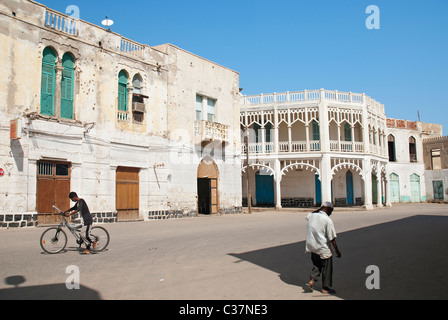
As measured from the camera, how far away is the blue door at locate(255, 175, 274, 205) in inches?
1383

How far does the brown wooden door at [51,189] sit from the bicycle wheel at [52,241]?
743cm

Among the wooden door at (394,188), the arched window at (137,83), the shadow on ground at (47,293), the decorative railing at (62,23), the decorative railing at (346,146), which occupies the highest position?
the decorative railing at (62,23)

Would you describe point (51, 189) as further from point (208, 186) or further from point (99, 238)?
point (208, 186)

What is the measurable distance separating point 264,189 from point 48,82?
22.4 meters

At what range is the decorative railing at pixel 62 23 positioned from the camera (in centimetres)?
1722

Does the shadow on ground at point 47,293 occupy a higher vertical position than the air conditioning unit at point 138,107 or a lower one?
lower

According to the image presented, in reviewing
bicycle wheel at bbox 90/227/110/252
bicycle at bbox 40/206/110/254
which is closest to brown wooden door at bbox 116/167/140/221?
bicycle wheel at bbox 90/227/110/252

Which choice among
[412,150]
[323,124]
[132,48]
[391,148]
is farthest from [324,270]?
[412,150]

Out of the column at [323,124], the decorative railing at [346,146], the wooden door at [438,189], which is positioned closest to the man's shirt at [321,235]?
the column at [323,124]

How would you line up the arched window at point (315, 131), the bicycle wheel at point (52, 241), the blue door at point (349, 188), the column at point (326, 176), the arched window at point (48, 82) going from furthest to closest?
the blue door at point (349, 188) < the arched window at point (315, 131) < the column at point (326, 176) < the arched window at point (48, 82) < the bicycle wheel at point (52, 241)

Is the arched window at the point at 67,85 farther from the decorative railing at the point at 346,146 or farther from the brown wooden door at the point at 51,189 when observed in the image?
the decorative railing at the point at 346,146

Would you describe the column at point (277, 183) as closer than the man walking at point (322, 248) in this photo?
No

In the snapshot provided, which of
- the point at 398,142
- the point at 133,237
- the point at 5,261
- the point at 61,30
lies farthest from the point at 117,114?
the point at 398,142

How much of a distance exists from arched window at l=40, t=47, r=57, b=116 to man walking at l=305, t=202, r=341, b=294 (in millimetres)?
14181
